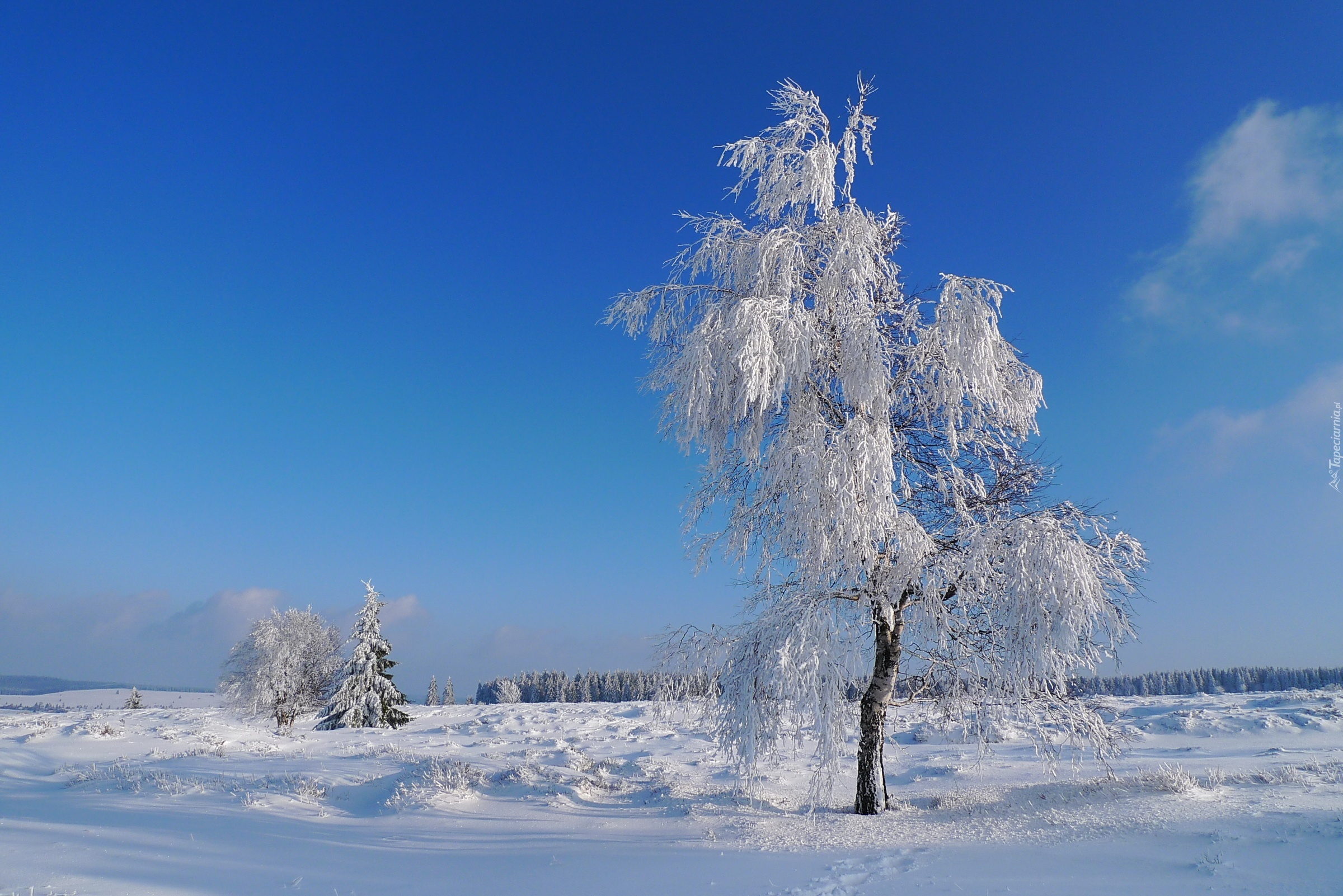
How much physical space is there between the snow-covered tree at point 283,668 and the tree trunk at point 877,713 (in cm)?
3195

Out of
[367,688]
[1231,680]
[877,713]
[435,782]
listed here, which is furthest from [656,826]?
[1231,680]

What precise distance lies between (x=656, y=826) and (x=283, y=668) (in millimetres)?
30726

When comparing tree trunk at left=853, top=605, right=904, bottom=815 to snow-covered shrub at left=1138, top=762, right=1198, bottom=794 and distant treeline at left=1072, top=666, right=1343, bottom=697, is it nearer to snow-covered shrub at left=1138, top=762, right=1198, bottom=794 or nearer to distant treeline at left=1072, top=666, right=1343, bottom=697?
snow-covered shrub at left=1138, top=762, right=1198, bottom=794

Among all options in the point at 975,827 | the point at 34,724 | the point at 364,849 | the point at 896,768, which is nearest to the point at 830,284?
the point at 975,827

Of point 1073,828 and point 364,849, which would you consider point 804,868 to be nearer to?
point 1073,828

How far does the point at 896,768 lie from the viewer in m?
14.3

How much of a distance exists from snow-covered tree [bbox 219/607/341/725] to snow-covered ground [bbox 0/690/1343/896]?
1721 centimetres

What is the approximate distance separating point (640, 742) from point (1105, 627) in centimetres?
1573

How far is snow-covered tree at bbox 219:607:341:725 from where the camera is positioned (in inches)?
1243

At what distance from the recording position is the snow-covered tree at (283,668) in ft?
104

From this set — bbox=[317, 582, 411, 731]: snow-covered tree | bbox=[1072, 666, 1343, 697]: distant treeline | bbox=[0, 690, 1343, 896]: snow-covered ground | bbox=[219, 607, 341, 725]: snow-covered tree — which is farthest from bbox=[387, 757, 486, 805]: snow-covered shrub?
bbox=[1072, 666, 1343, 697]: distant treeline

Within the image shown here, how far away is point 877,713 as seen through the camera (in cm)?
880

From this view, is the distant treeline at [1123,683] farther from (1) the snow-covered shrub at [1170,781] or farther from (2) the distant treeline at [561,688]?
(1) the snow-covered shrub at [1170,781]

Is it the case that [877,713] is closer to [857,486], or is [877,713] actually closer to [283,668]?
[857,486]
